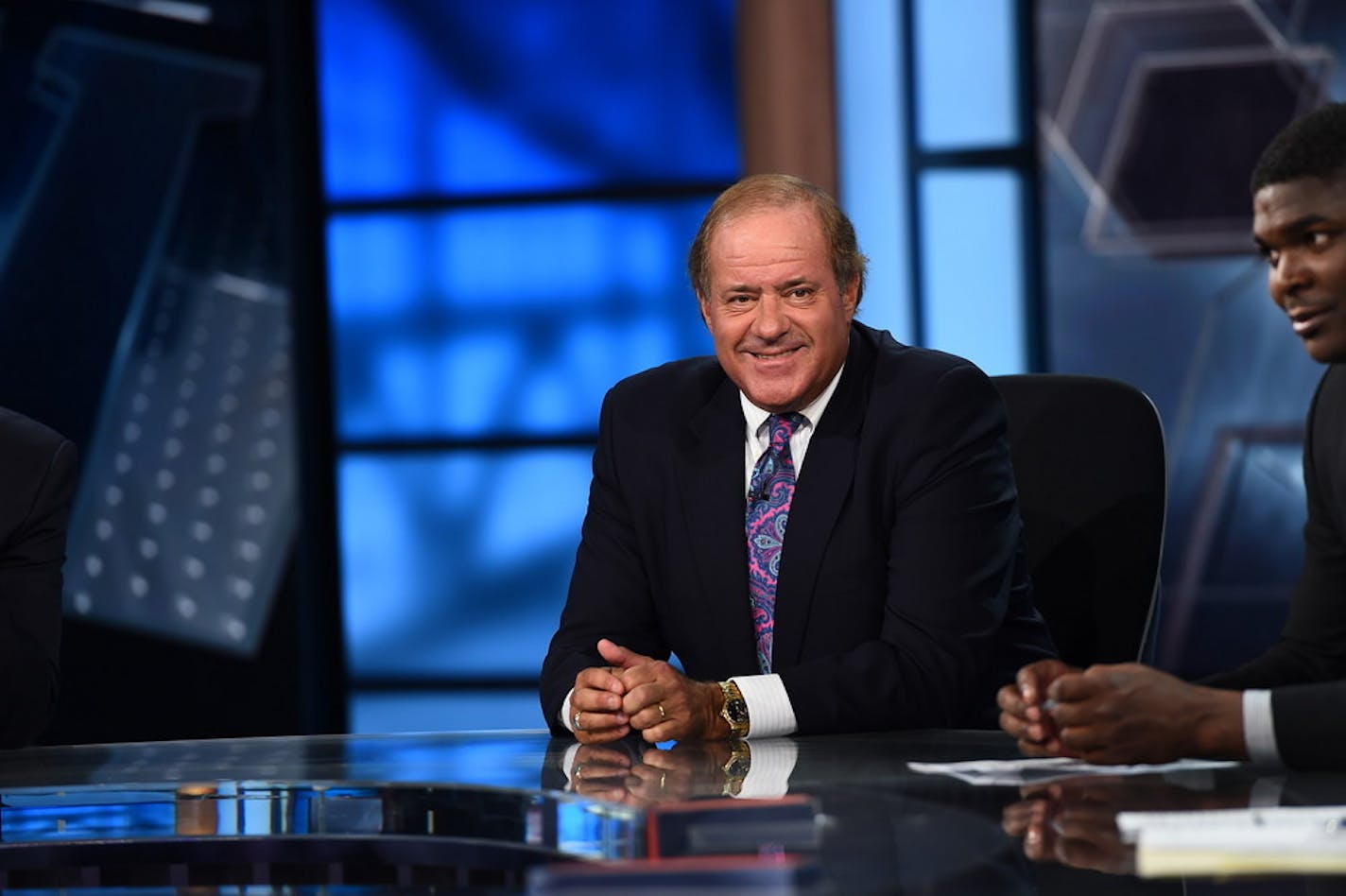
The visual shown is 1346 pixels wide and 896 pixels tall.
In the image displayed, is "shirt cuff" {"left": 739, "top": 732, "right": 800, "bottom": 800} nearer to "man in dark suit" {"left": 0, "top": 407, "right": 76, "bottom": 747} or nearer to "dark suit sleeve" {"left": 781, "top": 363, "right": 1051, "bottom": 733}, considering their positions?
"dark suit sleeve" {"left": 781, "top": 363, "right": 1051, "bottom": 733}

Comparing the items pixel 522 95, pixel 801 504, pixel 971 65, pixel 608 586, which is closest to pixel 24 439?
pixel 608 586

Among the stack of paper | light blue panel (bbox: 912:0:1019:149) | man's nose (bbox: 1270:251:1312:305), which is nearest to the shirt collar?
man's nose (bbox: 1270:251:1312:305)

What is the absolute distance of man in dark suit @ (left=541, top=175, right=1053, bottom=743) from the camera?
1910 millimetres

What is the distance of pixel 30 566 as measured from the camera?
2.02 m

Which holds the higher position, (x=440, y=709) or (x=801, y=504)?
(x=801, y=504)

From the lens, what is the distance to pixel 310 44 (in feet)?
14.3

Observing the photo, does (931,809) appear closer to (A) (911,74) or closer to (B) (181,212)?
(A) (911,74)

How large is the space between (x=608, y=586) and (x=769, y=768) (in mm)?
645

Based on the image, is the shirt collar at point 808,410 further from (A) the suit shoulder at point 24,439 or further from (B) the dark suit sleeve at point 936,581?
(A) the suit shoulder at point 24,439

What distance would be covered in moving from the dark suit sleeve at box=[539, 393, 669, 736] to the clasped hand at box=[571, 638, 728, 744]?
24 cm

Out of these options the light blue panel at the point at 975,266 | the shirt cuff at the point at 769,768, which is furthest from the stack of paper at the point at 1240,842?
the light blue panel at the point at 975,266

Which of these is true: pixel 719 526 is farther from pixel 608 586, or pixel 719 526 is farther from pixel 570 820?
pixel 570 820

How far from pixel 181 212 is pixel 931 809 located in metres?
3.56

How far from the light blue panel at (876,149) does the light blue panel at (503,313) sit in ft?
1.63
